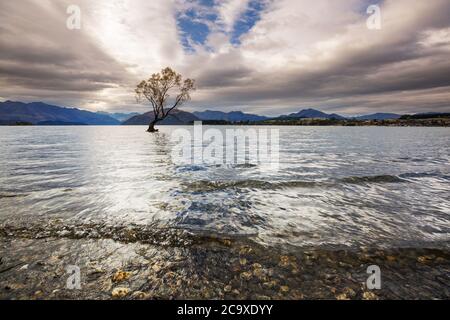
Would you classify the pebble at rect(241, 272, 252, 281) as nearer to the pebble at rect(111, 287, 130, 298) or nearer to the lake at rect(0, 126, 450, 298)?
the lake at rect(0, 126, 450, 298)

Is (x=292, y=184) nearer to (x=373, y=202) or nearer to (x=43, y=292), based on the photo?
(x=373, y=202)

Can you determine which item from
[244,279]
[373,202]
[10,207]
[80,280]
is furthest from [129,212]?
[373,202]

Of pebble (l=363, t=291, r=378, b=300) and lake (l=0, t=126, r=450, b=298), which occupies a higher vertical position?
lake (l=0, t=126, r=450, b=298)

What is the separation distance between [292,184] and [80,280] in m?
11.0

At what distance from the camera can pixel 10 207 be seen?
8711 millimetres

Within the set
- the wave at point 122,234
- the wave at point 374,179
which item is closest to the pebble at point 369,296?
the wave at point 122,234

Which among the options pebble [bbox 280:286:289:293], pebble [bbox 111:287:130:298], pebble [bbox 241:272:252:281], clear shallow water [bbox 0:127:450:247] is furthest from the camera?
clear shallow water [bbox 0:127:450:247]

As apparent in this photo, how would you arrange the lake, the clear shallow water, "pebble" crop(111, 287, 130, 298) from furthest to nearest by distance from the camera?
the clear shallow water < the lake < "pebble" crop(111, 287, 130, 298)

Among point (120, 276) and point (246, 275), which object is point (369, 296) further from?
point (120, 276)

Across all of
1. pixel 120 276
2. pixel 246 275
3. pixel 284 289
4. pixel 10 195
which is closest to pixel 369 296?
pixel 284 289

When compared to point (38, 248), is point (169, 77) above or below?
above

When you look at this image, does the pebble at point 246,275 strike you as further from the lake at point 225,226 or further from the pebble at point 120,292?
the pebble at point 120,292

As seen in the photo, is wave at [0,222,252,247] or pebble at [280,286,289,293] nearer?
pebble at [280,286,289,293]

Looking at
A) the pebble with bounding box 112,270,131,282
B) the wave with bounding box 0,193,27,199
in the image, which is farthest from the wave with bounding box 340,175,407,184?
the wave with bounding box 0,193,27,199
